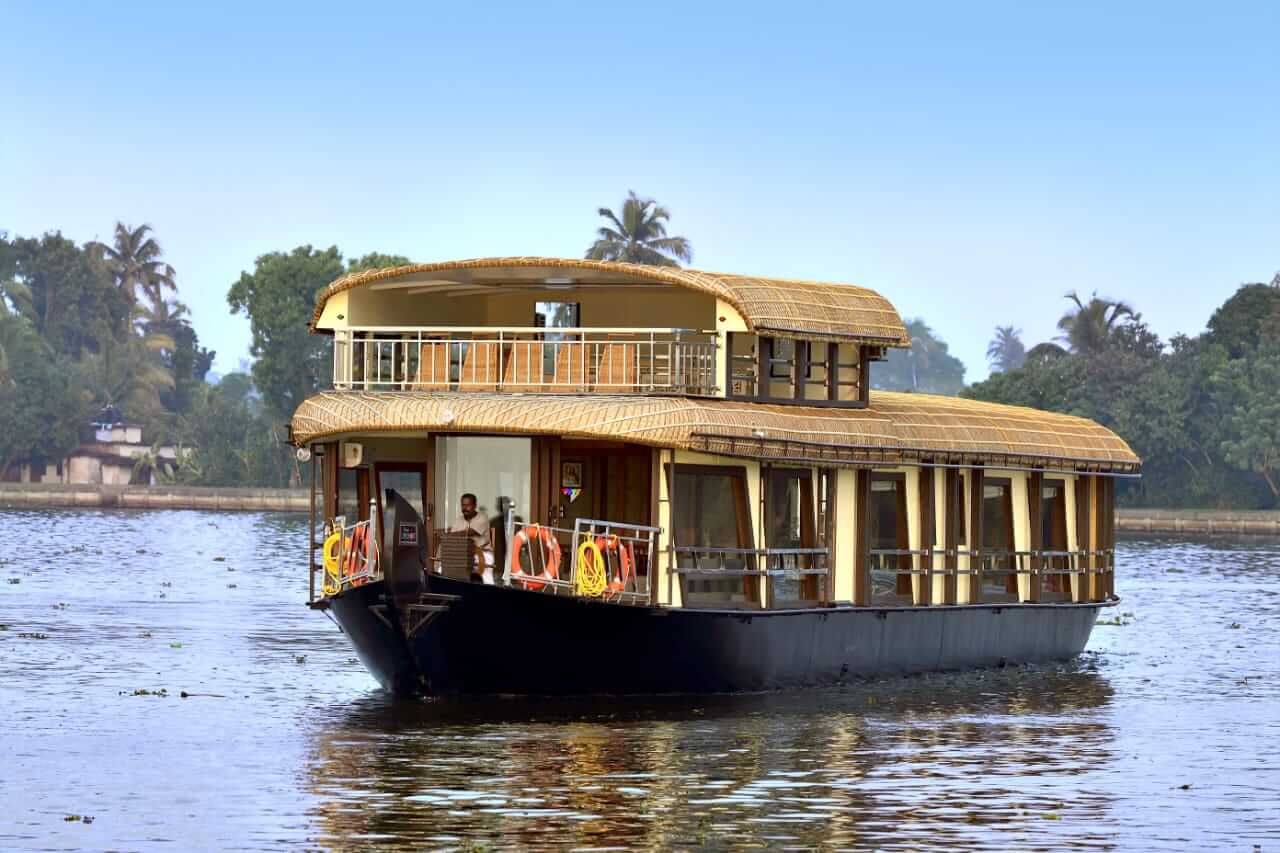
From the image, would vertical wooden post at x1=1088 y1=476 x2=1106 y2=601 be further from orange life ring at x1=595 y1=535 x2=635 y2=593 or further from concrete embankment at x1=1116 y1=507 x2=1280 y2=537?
concrete embankment at x1=1116 y1=507 x2=1280 y2=537

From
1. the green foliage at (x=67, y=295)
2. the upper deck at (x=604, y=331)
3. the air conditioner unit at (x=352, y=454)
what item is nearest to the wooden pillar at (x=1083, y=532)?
the upper deck at (x=604, y=331)

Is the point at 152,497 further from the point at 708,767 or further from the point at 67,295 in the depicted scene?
the point at 708,767

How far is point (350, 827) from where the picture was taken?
55.0 ft

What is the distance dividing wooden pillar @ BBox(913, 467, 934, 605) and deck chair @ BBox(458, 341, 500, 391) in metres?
5.49

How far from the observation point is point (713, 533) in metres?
24.1

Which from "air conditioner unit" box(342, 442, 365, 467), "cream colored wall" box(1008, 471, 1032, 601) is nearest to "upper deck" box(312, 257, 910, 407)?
"air conditioner unit" box(342, 442, 365, 467)

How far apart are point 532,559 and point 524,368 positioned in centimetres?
312

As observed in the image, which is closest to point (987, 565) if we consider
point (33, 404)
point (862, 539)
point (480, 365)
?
point (862, 539)

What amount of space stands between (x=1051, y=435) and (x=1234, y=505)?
65365 millimetres

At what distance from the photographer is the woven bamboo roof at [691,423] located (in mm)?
22594

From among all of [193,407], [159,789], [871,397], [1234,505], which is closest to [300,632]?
[871,397]

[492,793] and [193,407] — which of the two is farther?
[193,407]

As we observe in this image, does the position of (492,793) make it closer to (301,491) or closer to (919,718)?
(919,718)

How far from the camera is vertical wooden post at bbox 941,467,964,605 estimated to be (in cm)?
2738
